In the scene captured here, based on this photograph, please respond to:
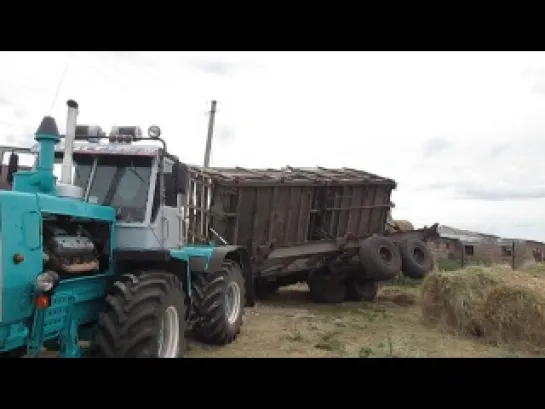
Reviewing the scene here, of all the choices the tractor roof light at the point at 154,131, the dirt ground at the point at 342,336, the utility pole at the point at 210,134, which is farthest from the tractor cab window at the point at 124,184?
the utility pole at the point at 210,134

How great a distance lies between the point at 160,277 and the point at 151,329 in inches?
26.8

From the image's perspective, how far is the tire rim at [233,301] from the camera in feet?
26.7

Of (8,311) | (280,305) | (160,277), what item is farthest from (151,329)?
(280,305)

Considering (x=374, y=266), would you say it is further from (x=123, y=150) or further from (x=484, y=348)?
(x=123, y=150)

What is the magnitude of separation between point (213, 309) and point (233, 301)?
→ 2.85 ft

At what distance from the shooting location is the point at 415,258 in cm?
1300

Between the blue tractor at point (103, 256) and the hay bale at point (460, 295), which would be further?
the hay bale at point (460, 295)

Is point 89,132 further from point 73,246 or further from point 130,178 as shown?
point 73,246

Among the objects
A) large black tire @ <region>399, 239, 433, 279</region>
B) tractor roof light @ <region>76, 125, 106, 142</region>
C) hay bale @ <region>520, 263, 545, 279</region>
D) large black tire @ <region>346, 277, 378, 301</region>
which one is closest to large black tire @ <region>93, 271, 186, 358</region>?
tractor roof light @ <region>76, 125, 106, 142</region>

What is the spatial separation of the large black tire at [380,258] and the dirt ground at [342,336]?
76 centimetres

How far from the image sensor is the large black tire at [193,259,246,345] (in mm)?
7520

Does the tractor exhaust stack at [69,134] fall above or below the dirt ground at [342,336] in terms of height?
above

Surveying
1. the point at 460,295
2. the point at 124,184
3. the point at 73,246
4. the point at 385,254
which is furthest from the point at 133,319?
the point at 385,254

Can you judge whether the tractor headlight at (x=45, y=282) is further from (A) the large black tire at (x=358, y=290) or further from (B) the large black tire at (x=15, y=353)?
(A) the large black tire at (x=358, y=290)
